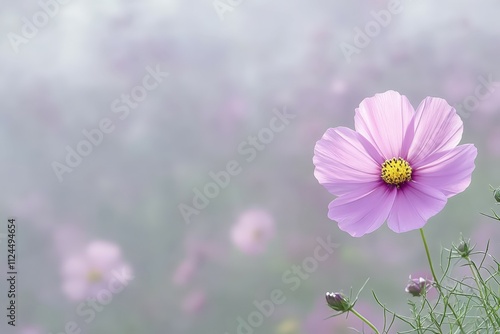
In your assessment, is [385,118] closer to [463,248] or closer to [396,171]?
[396,171]

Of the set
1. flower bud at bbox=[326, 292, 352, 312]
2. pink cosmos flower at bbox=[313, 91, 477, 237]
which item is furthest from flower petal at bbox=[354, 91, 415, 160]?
flower bud at bbox=[326, 292, 352, 312]

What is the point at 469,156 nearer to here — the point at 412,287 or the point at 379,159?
the point at 379,159

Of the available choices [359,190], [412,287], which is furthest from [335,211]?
[412,287]

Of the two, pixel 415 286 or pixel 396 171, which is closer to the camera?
pixel 396 171

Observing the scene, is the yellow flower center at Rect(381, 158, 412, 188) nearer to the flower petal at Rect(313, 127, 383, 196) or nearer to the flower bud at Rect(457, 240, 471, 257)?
the flower petal at Rect(313, 127, 383, 196)

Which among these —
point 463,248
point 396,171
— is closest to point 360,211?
point 396,171

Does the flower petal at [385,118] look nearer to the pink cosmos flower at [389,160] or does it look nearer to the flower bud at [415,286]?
the pink cosmos flower at [389,160]
